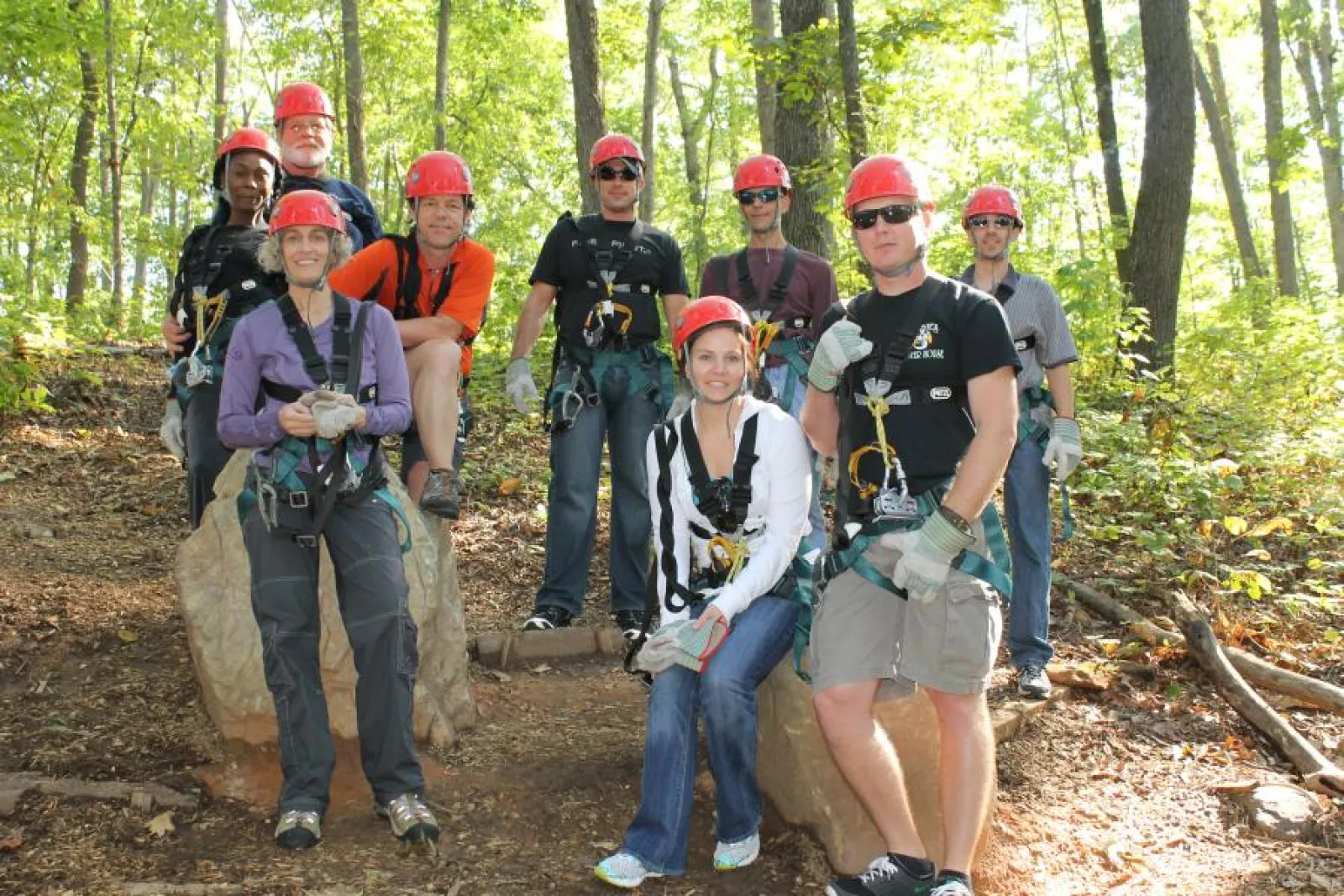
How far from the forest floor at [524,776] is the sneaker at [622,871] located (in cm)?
10

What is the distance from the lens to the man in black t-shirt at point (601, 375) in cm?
566

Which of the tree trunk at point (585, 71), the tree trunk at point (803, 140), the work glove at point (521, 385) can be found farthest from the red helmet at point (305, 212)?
the tree trunk at point (585, 71)

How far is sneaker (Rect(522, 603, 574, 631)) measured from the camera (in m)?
5.68

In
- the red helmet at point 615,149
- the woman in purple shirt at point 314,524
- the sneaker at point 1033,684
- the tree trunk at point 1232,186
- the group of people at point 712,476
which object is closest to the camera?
the group of people at point 712,476

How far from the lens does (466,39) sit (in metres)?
22.5

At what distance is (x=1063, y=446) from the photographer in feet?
16.6

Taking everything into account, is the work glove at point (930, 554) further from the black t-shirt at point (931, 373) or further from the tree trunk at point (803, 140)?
the tree trunk at point (803, 140)

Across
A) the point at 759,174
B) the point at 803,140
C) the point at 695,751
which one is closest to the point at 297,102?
the point at 759,174

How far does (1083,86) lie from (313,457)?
104 ft

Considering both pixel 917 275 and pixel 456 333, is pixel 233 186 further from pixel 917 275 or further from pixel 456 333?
pixel 917 275

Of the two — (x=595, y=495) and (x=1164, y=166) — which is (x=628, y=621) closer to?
(x=595, y=495)

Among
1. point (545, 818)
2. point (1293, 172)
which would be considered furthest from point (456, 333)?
point (1293, 172)

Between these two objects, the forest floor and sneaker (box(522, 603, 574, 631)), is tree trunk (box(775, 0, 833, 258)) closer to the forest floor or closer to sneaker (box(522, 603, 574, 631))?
the forest floor

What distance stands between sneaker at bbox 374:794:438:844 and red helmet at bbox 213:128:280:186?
3.09 meters
